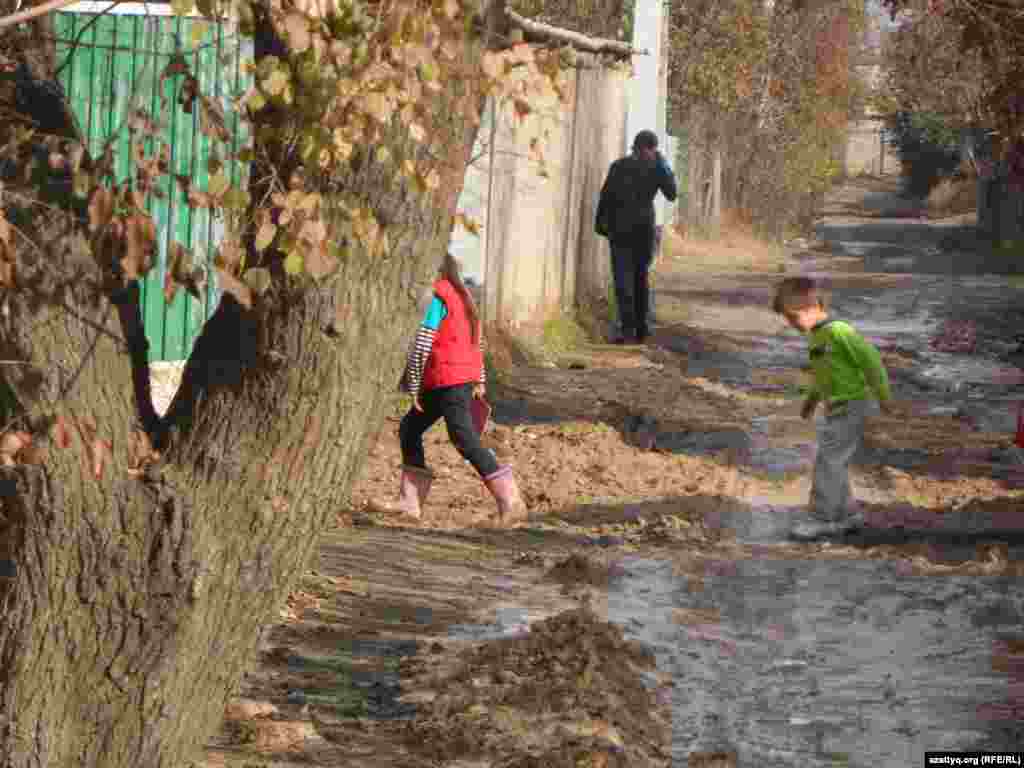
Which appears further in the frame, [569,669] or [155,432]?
[569,669]

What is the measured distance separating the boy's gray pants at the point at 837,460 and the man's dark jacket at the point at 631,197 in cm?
773

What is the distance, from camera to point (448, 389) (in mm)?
9328

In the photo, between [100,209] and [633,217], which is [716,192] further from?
[100,209]

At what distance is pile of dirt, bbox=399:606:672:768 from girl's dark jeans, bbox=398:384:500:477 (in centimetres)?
224

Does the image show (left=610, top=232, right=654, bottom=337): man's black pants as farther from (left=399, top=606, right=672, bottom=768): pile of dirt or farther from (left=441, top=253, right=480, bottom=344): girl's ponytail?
(left=399, top=606, right=672, bottom=768): pile of dirt

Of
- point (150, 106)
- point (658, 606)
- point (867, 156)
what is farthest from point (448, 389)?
point (867, 156)

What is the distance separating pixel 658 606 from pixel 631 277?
32.3 feet

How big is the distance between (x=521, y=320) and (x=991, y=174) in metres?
23.9

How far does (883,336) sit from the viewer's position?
2056 cm

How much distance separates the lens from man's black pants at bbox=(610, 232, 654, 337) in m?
17.8

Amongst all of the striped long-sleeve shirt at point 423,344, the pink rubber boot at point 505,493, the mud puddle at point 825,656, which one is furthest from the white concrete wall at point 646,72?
the mud puddle at point 825,656

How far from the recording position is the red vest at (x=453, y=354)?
9211mm

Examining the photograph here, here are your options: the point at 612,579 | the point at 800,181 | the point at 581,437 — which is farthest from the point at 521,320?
the point at 800,181

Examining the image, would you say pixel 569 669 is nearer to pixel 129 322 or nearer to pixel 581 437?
pixel 129 322
